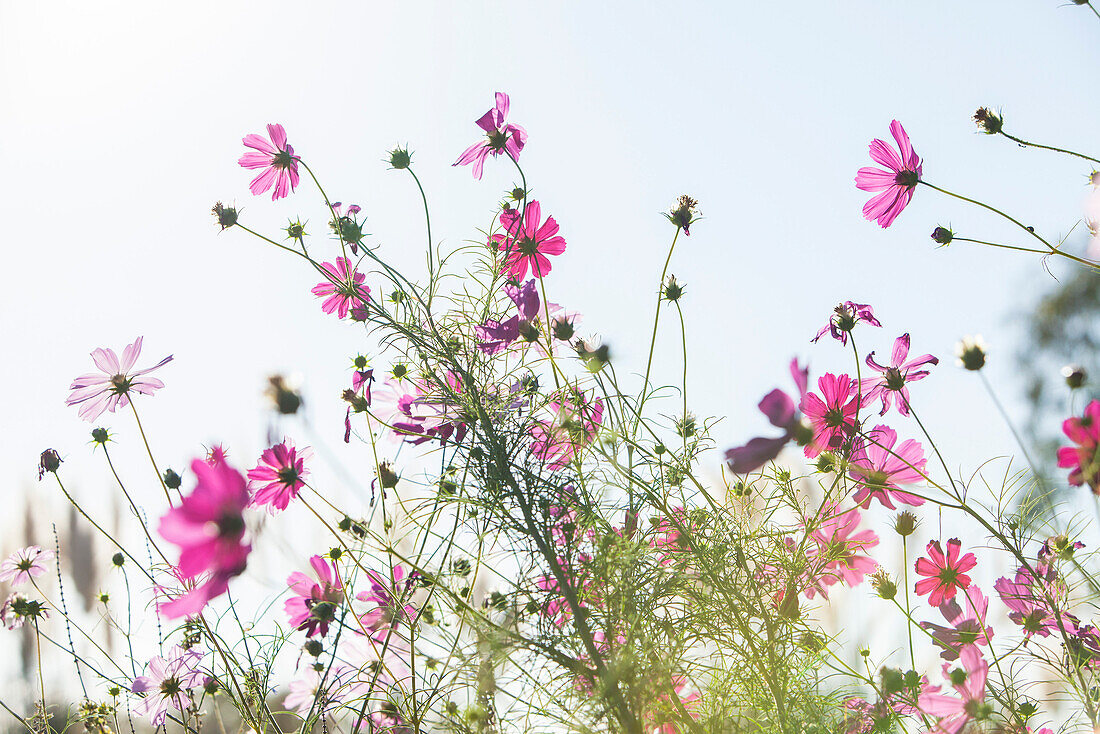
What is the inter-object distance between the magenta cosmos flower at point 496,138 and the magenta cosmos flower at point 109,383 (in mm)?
408

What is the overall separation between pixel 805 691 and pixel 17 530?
6.63 ft

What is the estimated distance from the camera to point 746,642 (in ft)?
2.22

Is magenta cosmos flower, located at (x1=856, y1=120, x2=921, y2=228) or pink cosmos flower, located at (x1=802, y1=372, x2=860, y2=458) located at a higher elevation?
magenta cosmos flower, located at (x1=856, y1=120, x2=921, y2=228)

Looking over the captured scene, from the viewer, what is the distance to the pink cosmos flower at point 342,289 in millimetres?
702

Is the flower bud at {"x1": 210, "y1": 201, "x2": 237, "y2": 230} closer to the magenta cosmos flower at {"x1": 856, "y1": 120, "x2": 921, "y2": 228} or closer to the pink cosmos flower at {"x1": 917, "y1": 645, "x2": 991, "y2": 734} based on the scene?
the magenta cosmos flower at {"x1": 856, "y1": 120, "x2": 921, "y2": 228}

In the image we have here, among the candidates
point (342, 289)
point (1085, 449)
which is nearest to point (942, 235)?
point (1085, 449)

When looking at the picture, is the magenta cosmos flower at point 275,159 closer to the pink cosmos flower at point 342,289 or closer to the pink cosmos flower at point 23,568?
the pink cosmos flower at point 342,289

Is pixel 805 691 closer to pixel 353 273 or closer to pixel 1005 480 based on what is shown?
pixel 1005 480

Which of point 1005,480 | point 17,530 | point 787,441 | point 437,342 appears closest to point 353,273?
point 437,342

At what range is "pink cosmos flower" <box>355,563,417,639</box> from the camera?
0.69m

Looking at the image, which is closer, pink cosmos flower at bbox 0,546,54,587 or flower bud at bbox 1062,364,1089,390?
flower bud at bbox 1062,364,1089,390

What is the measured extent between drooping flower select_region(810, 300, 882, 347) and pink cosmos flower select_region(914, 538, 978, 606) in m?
0.25

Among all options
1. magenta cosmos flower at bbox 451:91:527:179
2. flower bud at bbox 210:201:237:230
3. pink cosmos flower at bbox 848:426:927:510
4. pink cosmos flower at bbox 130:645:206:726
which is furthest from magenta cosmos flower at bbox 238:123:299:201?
pink cosmos flower at bbox 848:426:927:510

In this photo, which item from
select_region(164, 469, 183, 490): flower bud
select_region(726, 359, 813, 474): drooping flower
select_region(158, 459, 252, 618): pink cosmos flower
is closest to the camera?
select_region(158, 459, 252, 618): pink cosmos flower
